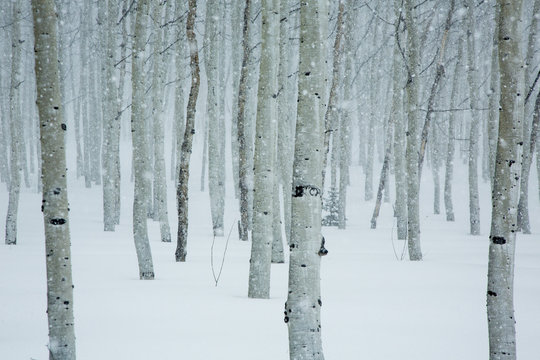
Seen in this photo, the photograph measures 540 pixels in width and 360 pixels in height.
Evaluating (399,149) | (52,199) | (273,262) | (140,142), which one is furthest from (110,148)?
(52,199)

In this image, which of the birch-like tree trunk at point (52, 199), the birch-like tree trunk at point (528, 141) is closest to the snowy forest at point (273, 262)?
the birch-like tree trunk at point (52, 199)

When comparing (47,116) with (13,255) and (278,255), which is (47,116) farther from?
(13,255)

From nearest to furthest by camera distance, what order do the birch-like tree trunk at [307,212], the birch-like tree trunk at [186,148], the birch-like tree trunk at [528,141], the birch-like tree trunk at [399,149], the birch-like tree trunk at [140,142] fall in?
the birch-like tree trunk at [307,212] < the birch-like tree trunk at [140,142] < the birch-like tree trunk at [186,148] < the birch-like tree trunk at [528,141] < the birch-like tree trunk at [399,149]

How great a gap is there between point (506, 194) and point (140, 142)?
567 cm

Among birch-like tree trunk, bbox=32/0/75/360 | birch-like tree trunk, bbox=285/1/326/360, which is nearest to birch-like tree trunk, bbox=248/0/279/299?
birch-like tree trunk, bbox=285/1/326/360

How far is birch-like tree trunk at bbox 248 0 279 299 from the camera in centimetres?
600

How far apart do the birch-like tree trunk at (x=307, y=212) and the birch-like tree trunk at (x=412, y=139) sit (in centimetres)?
697

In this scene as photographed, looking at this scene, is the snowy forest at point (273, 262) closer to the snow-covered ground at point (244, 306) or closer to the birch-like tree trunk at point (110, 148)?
the snow-covered ground at point (244, 306)

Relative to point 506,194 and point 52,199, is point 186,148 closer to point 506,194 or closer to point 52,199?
point 52,199

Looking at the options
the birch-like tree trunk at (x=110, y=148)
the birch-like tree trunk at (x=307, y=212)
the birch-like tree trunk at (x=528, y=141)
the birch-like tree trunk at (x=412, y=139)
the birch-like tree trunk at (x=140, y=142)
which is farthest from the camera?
the birch-like tree trunk at (x=110, y=148)

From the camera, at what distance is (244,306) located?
549 centimetres

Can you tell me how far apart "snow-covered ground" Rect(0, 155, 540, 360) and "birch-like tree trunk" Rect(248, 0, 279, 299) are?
1.28 feet

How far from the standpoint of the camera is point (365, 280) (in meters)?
7.48

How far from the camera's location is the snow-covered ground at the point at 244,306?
159 inches
